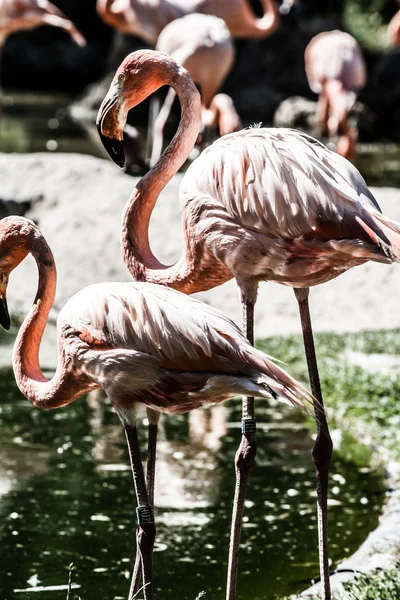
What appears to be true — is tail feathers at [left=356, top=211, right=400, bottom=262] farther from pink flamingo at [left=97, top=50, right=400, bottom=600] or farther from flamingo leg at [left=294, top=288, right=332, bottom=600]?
flamingo leg at [left=294, top=288, right=332, bottom=600]

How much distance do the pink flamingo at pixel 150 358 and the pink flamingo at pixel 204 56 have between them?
24.3 feet

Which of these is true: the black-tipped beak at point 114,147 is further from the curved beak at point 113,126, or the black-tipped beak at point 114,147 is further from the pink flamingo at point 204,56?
the pink flamingo at point 204,56

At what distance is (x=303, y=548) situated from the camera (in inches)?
178

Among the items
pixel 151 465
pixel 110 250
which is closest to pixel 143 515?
pixel 151 465

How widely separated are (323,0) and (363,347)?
21.5 m

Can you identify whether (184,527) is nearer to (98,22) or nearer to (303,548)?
(303,548)

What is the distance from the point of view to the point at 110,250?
871cm

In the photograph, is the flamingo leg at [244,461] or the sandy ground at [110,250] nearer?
the flamingo leg at [244,461]

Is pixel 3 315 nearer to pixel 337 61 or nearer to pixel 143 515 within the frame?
pixel 143 515

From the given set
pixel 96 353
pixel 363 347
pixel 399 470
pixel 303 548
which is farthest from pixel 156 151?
pixel 96 353

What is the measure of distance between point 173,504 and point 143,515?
142 cm

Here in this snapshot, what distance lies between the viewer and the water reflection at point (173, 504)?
4246 mm

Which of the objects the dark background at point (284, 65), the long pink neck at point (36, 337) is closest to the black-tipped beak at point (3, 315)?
the long pink neck at point (36, 337)

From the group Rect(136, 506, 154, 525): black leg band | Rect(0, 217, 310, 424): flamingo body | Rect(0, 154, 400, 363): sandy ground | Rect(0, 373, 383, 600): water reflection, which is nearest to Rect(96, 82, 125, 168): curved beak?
Rect(0, 217, 310, 424): flamingo body
